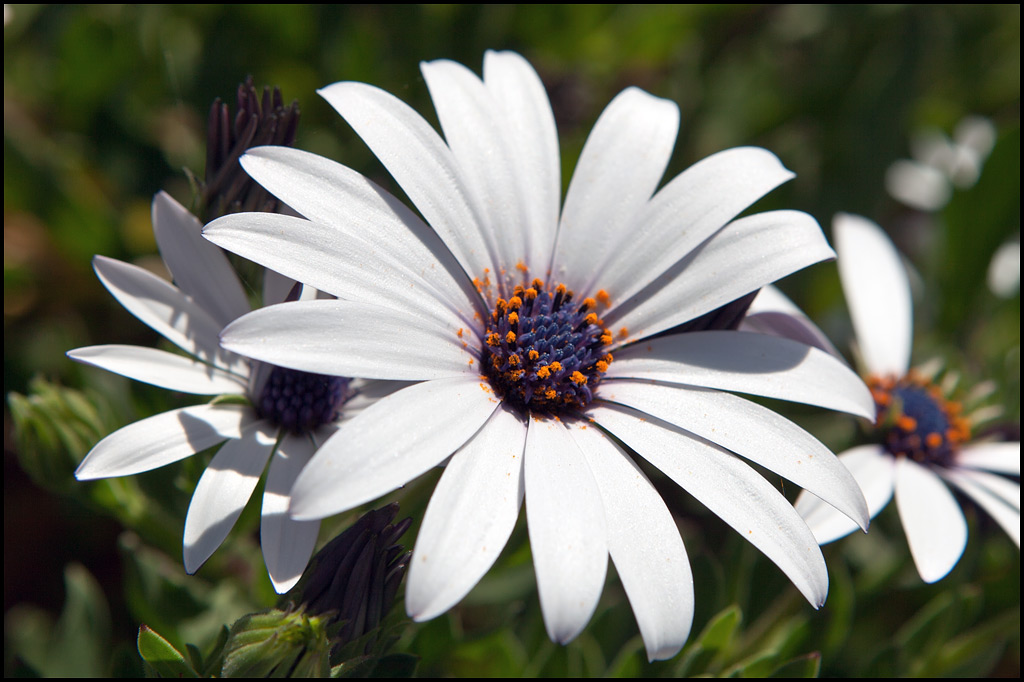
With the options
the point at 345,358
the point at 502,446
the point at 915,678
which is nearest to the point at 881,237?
the point at 915,678

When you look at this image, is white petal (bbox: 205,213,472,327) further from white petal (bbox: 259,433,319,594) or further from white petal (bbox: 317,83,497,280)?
white petal (bbox: 259,433,319,594)

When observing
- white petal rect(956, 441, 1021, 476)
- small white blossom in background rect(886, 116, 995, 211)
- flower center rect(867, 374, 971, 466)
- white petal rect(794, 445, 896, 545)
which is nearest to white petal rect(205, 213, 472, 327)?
white petal rect(794, 445, 896, 545)

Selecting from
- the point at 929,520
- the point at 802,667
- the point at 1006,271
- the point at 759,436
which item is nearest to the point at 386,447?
the point at 759,436

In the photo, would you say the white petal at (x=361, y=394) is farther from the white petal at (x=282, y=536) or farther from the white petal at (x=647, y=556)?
the white petal at (x=647, y=556)

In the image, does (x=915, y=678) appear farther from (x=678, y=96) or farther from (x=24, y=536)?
(x=24, y=536)

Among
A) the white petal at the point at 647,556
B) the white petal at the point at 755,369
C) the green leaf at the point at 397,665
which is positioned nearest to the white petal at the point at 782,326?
the white petal at the point at 755,369

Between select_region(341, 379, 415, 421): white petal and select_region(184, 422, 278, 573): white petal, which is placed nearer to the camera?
select_region(184, 422, 278, 573): white petal

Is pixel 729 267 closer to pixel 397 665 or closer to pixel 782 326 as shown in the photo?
pixel 782 326
